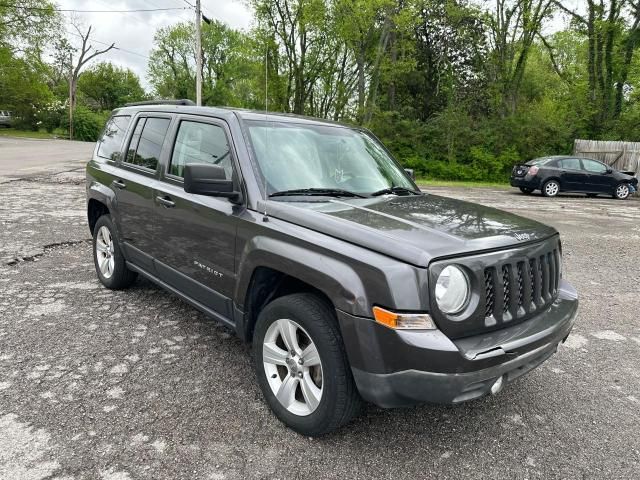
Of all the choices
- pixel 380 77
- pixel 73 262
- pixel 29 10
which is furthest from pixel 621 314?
pixel 29 10

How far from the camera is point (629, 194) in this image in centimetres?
1786

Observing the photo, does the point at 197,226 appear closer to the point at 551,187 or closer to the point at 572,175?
the point at 551,187

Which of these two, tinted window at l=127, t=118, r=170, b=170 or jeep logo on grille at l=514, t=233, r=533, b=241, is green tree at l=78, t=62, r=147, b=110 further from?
jeep logo on grille at l=514, t=233, r=533, b=241

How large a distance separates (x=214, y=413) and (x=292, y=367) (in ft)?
1.92

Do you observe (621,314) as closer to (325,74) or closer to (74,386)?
(74,386)

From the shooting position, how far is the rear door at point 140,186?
3988 millimetres

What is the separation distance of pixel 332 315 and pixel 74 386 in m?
1.83

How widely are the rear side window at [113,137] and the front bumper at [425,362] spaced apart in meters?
3.40

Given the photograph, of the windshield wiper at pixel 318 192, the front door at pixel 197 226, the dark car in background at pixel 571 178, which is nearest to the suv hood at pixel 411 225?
the windshield wiper at pixel 318 192

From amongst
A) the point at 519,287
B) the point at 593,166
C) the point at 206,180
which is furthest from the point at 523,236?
the point at 593,166

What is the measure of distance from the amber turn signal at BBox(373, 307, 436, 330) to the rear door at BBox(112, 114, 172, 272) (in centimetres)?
240

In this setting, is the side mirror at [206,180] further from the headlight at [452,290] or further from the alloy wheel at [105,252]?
the alloy wheel at [105,252]

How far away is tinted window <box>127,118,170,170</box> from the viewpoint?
402 centimetres

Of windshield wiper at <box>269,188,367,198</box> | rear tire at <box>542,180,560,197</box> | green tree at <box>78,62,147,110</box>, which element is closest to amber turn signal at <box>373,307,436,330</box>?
windshield wiper at <box>269,188,367,198</box>
